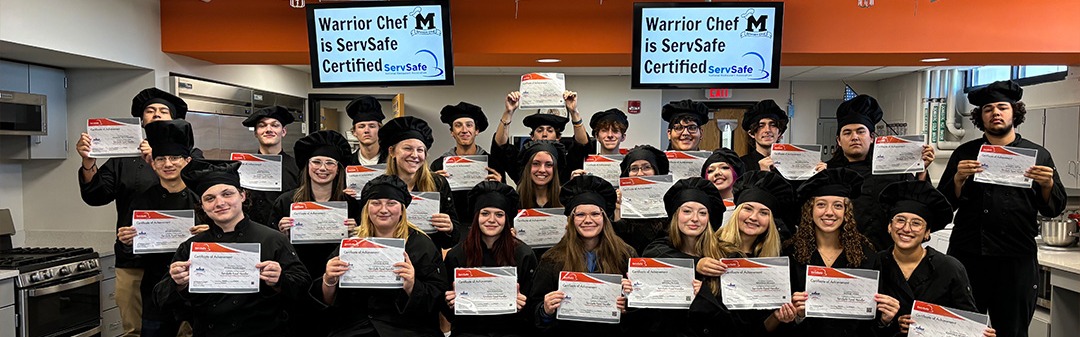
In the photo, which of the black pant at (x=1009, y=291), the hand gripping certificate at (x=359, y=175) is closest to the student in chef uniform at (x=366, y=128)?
the hand gripping certificate at (x=359, y=175)

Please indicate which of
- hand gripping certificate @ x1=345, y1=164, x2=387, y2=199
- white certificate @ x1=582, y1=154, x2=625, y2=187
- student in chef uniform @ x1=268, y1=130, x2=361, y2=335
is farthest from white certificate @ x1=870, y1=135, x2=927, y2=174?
student in chef uniform @ x1=268, y1=130, x2=361, y2=335

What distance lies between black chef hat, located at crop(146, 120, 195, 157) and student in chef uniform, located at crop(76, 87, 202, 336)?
22 centimetres

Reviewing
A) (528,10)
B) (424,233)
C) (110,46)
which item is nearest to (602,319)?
(424,233)

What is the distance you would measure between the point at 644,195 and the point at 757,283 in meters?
0.70

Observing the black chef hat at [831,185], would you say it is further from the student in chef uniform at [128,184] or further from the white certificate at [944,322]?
the student in chef uniform at [128,184]

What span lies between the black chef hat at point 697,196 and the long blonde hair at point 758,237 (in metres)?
0.07

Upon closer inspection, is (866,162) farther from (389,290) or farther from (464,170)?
(389,290)

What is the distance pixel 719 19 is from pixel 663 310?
206cm

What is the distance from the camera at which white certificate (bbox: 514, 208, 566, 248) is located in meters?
3.34

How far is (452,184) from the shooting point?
12.7 ft

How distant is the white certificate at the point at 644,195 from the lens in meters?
3.29

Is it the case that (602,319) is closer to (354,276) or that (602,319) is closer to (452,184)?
(354,276)

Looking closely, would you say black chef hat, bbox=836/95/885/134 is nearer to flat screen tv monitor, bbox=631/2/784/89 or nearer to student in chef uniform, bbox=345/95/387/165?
flat screen tv monitor, bbox=631/2/784/89

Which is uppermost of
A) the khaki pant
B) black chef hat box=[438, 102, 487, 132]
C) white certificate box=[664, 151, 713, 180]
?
black chef hat box=[438, 102, 487, 132]
